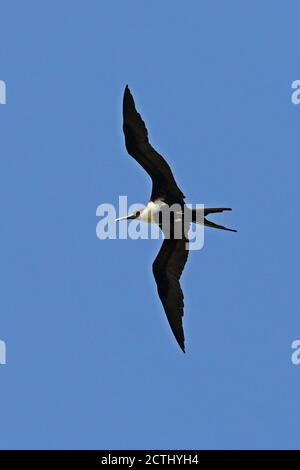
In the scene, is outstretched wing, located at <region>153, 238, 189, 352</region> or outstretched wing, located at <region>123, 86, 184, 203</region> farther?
outstretched wing, located at <region>153, 238, 189, 352</region>

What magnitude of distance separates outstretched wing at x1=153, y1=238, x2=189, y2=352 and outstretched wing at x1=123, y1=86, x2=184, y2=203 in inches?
26.9

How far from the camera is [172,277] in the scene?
57.5ft

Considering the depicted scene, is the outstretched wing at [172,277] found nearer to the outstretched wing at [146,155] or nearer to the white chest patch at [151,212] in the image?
the white chest patch at [151,212]

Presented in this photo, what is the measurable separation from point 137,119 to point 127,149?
34cm

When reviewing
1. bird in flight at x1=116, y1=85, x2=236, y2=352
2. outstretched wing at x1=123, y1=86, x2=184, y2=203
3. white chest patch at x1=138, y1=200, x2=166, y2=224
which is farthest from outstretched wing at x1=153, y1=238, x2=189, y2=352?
outstretched wing at x1=123, y1=86, x2=184, y2=203

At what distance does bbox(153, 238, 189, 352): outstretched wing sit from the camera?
17.4m

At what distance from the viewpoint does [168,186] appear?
55.8ft

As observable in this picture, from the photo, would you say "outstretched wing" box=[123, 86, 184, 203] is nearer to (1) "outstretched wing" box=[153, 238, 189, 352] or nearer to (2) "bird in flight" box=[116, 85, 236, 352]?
(2) "bird in flight" box=[116, 85, 236, 352]

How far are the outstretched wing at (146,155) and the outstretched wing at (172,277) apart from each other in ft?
2.24

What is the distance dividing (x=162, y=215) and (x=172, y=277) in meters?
0.73

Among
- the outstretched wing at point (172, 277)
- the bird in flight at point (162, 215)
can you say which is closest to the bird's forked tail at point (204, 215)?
the bird in flight at point (162, 215)
